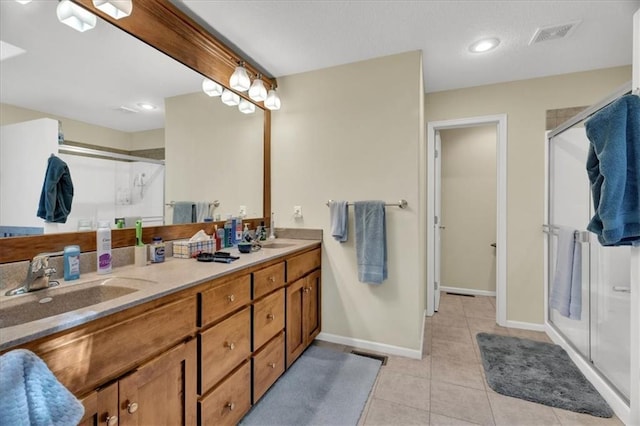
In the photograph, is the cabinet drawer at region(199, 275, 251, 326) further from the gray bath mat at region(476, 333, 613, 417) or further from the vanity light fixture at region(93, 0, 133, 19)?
the gray bath mat at region(476, 333, 613, 417)

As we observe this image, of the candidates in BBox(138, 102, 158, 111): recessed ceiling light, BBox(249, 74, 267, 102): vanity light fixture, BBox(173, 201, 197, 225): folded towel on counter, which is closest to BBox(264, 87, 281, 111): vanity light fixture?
BBox(249, 74, 267, 102): vanity light fixture

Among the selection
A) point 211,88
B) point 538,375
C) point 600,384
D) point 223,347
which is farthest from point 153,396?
point 600,384

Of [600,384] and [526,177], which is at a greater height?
[526,177]

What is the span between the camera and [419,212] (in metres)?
2.34

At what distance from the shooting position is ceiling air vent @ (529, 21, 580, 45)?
2010 millimetres

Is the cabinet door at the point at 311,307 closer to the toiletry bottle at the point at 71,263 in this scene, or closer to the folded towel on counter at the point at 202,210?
the folded towel on counter at the point at 202,210

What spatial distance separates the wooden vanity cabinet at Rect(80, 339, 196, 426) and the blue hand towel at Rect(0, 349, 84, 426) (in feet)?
0.88

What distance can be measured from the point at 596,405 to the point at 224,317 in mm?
2215

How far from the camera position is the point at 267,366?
5.78 feet

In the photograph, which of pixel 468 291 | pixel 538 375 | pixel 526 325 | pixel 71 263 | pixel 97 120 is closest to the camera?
pixel 71 263

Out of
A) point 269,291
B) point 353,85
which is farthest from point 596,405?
point 353,85

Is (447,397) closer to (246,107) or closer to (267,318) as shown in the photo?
(267,318)

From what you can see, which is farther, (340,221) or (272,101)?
(272,101)

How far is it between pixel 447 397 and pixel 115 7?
2.82 m
